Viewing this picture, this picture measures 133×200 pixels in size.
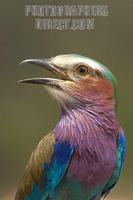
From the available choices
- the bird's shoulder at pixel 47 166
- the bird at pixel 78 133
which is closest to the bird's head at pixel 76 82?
the bird at pixel 78 133

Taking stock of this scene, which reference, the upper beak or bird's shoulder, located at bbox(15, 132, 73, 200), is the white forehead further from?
bird's shoulder, located at bbox(15, 132, 73, 200)

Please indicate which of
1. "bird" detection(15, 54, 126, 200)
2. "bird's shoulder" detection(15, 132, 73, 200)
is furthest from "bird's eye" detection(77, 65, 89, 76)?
"bird's shoulder" detection(15, 132, 73, 200)

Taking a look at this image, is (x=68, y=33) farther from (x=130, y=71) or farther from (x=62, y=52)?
(x=130, y=71)

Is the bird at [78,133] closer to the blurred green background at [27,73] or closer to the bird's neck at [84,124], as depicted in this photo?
the bird's neck at [84,124]

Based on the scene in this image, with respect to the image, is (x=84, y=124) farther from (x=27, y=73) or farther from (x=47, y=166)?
(x=27, y=73)

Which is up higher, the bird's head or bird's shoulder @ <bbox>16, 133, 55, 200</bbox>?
the bird's head

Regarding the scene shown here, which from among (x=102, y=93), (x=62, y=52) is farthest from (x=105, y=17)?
(x=102, y=93)
